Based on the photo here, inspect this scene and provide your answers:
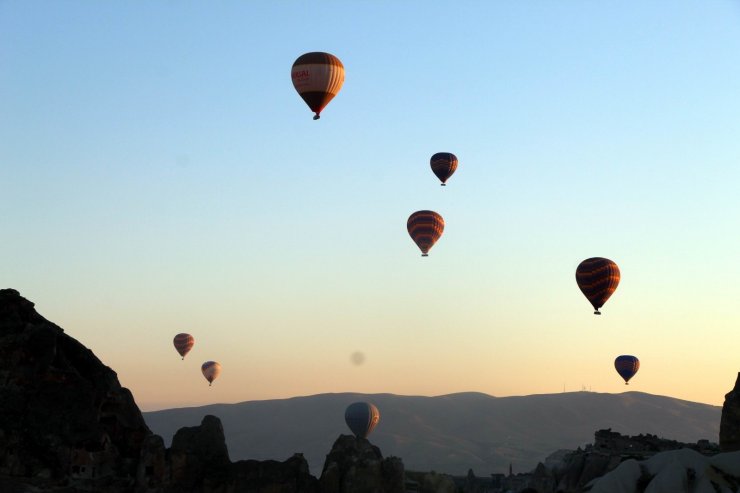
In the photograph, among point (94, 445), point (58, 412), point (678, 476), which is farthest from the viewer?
point (58, 412)

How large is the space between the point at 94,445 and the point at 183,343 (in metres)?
70.0

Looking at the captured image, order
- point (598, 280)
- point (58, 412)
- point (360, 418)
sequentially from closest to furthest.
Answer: point (58, 412) → point (598, 280) → point (360, 418)

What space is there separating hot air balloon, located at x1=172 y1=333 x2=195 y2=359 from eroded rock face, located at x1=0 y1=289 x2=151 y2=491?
65.2 m

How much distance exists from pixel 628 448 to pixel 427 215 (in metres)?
40.9

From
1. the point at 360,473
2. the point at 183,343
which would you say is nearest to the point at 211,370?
the point at 183,343

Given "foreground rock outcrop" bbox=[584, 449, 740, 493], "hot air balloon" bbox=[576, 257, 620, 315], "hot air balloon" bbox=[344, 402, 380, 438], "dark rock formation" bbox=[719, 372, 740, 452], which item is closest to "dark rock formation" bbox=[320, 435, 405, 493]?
"dark rock formation" bbox=[719, 372, 740, 452]

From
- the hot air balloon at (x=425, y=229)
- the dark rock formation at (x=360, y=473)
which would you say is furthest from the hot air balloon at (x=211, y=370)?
the dark rock formation at (x=360, y=473)

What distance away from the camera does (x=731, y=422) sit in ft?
213

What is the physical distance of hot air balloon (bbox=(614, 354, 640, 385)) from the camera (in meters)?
131

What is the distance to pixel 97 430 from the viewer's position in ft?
233

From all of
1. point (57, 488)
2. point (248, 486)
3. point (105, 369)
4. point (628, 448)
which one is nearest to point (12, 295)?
point (105, 369)

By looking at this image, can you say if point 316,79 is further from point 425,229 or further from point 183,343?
point 183,343

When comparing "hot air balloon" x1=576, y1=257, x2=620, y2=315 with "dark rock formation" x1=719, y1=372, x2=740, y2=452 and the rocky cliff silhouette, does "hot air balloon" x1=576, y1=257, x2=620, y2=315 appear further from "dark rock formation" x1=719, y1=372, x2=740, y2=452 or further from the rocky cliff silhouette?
"dark rock formation" x1=719, y1=372, x2=740, y2=452

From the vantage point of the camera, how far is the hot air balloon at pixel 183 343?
140m
